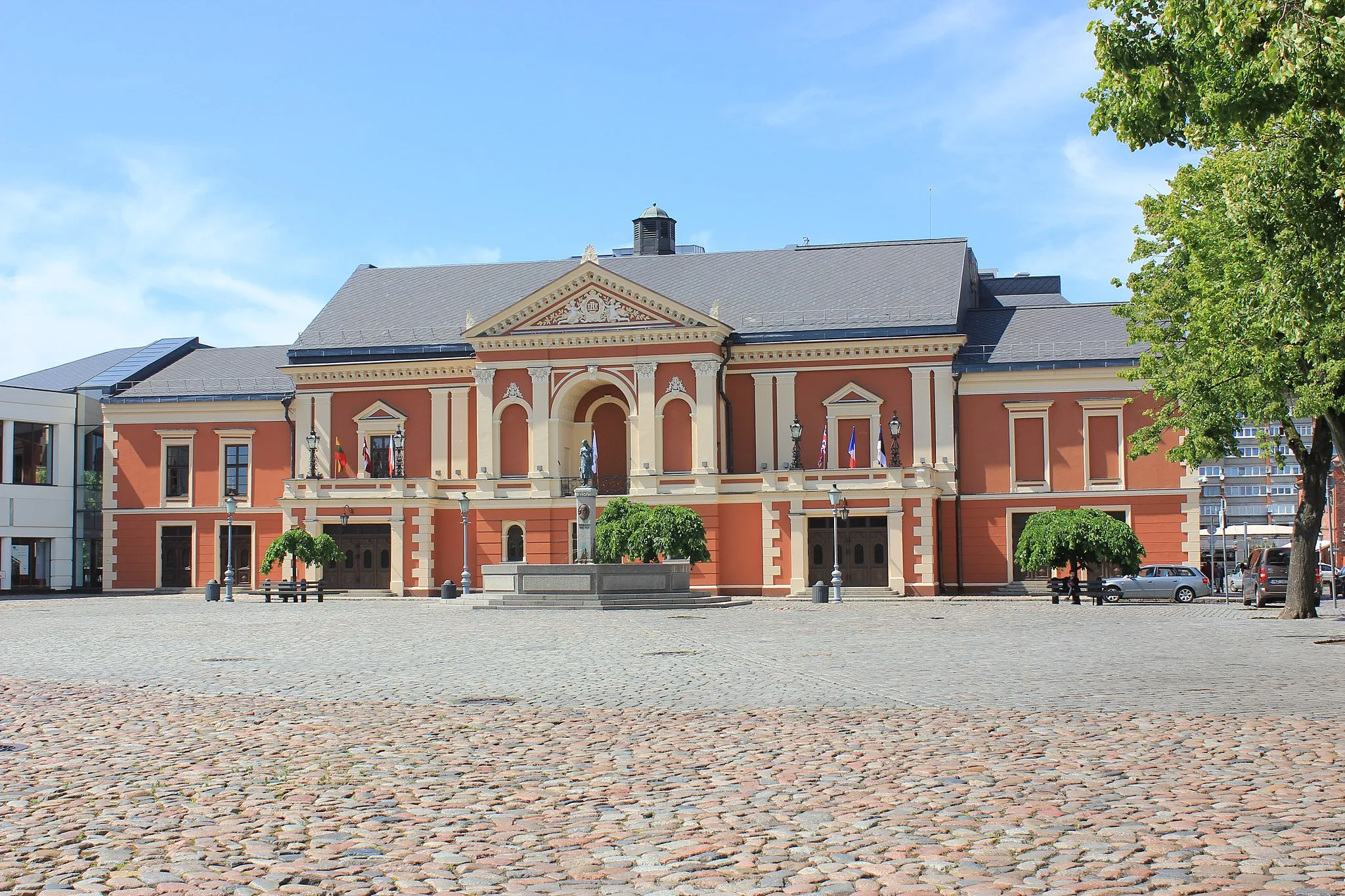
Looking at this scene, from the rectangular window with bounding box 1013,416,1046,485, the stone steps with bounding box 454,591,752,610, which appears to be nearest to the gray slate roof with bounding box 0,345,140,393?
the stone steps with bounding box 454,591,752,610

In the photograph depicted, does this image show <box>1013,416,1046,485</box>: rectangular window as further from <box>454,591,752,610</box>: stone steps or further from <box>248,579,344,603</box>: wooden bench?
<box>248,579,344,603</box>: wooden bench

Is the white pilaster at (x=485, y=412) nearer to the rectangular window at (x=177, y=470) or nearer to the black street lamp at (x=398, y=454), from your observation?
the black street lamp at (x=398, y=454)

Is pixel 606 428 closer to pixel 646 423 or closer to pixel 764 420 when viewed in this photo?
pixel 646 423

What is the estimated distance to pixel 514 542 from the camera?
52062 mm

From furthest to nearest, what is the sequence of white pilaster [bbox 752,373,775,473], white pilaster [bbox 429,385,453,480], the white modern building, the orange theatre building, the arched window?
the white modern building < white pilaster [bbox 429,385,453,480] < the arched window < white pilaster [bbox 752,373,775,473] < the orange theatre building

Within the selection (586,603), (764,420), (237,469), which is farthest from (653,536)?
(237,469)

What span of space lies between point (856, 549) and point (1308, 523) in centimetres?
1984

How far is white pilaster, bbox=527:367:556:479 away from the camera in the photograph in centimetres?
5162

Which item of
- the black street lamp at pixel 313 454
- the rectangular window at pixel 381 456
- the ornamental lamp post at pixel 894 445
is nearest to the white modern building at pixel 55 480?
the black street lamp at pixel 313 454

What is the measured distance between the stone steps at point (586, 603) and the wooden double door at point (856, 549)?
10.8 metres

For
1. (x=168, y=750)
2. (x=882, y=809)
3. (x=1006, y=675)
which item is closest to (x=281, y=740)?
(x=168, y=750)

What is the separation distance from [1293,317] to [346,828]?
11.6 meters

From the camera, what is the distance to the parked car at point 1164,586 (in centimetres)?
4581

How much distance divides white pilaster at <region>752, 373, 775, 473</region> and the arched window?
9.03m
